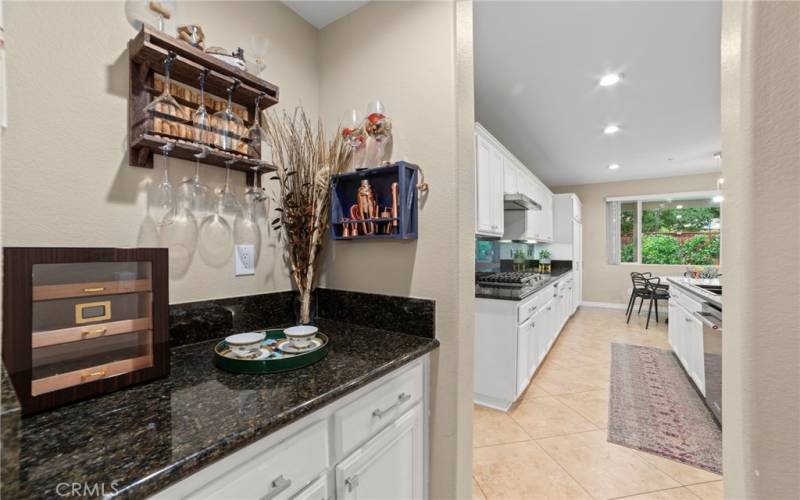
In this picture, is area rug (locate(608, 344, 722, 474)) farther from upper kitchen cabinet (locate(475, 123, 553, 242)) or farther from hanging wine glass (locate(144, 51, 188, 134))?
hanging wine glass (locate(144, 51, 188, 134))

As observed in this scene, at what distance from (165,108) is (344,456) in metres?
1.20

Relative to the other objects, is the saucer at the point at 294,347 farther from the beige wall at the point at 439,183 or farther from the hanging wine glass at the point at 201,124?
the hanging wine glass at the point at 201,124

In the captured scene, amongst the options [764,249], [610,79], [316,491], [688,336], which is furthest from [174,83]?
[688,336]

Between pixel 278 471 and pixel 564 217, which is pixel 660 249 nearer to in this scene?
pixel 564 217

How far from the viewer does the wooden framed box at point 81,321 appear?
736 mm

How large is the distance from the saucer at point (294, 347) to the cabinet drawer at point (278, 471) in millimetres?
260

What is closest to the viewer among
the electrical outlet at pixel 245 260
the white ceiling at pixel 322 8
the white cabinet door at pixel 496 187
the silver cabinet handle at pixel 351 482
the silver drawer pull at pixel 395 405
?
the silver cabinet handle at pixel 351 482

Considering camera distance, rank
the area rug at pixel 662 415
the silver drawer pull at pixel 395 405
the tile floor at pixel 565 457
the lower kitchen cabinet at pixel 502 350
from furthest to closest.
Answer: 1. the lower kitchen cabinet at pixel 502 350
2. the area rug at pixel 662 415
3. the tile floor at pixel 565 457
4. the silver drawer pull at pixel 395 405

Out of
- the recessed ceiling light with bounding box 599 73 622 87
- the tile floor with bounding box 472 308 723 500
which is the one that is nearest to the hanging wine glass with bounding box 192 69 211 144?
the tile floor with bounding box 472 308 723 500

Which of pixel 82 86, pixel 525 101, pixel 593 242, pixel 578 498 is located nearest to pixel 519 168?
pixel 525 101

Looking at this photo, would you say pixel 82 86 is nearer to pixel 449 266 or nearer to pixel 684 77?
pixel 449 266

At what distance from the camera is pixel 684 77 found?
101 inches

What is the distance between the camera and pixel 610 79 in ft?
8.41

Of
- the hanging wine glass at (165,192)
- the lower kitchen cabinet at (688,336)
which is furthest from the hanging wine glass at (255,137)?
the lower kitchen cabinet at (688,336)
